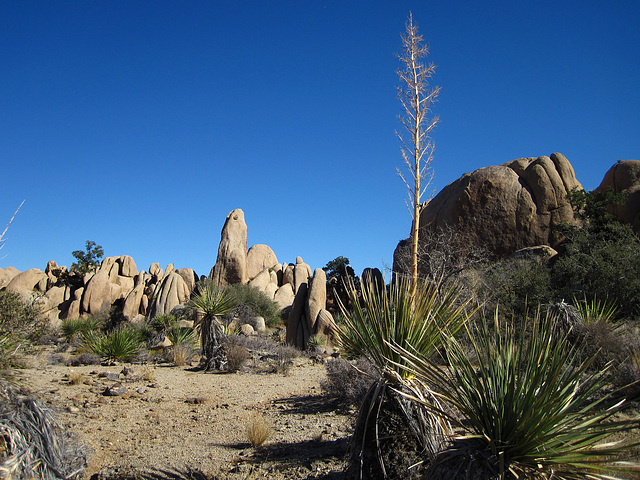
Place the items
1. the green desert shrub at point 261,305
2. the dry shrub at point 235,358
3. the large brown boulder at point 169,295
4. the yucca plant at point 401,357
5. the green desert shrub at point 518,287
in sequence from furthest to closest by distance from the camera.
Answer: the large brown boulder at point 169,295 → the green desert shrub at point 261,305 → the green desert shrub at point 518,287 → the dry shrub at point 235,358 → the yucca plant at point 401,357

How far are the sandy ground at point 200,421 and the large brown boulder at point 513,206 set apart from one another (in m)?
19.5

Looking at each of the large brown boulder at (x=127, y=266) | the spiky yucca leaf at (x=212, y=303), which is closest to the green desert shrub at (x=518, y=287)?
the spiky yucca leaf at (x=212, y=303)

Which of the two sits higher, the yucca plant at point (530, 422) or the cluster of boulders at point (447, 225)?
the cluster of boulders at point (447, 225)

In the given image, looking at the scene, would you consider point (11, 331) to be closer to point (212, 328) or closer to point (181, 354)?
point (212, 328)

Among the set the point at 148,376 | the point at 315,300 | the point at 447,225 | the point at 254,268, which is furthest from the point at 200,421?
the point at 254,268

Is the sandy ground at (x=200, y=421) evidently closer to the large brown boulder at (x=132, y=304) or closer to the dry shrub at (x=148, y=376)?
the dry shrub at (x=148, y=376)

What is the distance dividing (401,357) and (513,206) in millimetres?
27704

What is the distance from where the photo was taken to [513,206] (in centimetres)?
2838

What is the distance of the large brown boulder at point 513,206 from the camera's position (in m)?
27.8

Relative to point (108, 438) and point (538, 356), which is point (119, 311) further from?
point (538, 356)

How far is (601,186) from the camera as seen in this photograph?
29.0m

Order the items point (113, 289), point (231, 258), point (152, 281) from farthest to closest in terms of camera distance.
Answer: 1. point (152, 281)
2. point (231, 258)
3. point (113, 289)

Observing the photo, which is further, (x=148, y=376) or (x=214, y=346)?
(x=214, y=346)

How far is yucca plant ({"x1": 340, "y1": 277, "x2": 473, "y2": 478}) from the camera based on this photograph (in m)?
3.52
